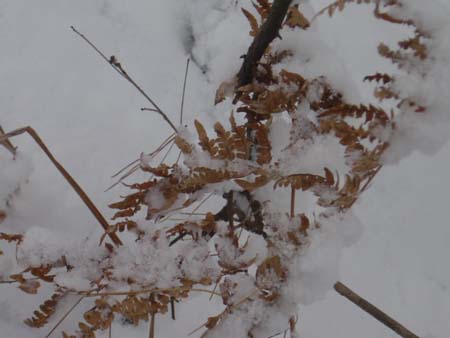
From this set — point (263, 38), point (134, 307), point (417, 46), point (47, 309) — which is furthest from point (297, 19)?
point (47, 309)

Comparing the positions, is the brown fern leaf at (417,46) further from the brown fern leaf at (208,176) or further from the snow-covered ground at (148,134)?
the snow-covered ground at (148,134)

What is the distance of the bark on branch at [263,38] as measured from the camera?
81cm

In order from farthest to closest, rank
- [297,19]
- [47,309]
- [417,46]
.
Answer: [47,309], [297,19], [417,46]

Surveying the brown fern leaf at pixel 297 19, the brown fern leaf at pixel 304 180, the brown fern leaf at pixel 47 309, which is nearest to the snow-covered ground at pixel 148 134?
the brown fern leaf at pixel 47 309

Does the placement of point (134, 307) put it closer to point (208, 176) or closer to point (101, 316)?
point (101, 316)

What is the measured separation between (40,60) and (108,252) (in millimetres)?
652

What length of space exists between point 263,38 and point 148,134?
581mm

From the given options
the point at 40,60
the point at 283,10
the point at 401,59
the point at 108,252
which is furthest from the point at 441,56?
the point at 40,60

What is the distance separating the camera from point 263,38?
0.88 metres

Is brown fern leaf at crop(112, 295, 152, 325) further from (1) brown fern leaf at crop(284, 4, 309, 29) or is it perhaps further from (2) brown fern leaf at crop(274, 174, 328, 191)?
(1) brown fern leaf at crop(284, 4, 309, 29)

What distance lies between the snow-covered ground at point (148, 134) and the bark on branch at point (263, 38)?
273 millimetres

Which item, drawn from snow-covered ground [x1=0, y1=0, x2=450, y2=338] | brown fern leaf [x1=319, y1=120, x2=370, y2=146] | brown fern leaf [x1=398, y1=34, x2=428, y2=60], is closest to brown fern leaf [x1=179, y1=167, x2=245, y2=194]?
brown fern leaf [x1=319, y1=120, x2=370, y2=146]

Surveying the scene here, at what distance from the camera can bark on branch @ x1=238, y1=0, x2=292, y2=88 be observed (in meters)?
0.81

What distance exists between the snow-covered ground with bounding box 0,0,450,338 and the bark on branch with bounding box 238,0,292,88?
0.89 feet
